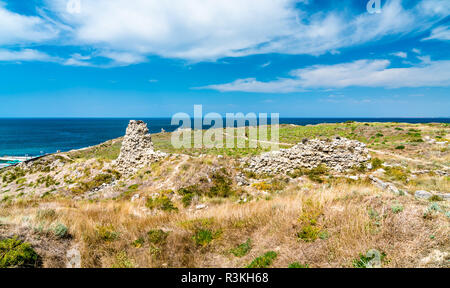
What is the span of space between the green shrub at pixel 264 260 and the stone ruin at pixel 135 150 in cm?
1516

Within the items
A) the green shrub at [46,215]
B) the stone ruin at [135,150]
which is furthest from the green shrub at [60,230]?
the stone ruin at [135,150]

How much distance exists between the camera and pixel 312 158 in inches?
642

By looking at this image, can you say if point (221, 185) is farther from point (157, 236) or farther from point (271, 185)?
point (157, 236)

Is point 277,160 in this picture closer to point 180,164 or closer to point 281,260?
point 180,164

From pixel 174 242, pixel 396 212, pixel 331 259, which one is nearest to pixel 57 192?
pixel 174 242

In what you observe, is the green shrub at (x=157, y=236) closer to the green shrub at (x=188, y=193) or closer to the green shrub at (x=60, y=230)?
the green shrub at (x=60, y=230)

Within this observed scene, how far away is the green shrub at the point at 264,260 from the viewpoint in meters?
4.95

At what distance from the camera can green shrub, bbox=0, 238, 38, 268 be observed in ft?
14.4

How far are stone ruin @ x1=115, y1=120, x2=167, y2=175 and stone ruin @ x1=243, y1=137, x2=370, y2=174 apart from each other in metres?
9.13

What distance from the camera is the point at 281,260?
5.08 meters

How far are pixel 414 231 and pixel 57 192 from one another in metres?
19.9

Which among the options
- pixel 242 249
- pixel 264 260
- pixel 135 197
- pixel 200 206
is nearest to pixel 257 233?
pixel 242 249
